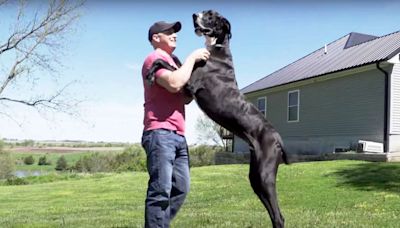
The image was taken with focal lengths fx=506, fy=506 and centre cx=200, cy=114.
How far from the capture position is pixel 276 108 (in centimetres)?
2669

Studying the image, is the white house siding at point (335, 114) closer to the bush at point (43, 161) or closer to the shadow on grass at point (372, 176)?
the shadow on grass at point (372, 176)

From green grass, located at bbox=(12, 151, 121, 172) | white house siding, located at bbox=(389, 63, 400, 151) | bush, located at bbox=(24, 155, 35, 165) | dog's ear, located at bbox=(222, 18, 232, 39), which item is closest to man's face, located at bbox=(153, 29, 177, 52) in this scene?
dog's ear, located at bbox=(222, 18, 232, 39)

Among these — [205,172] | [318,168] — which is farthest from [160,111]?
[205,172]

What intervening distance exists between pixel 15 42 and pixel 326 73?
16782 millimetres

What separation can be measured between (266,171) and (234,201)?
307 inches

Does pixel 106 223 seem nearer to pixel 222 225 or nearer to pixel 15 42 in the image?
pixel 222 225

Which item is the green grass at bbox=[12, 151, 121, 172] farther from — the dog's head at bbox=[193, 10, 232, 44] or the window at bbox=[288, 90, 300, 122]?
the dog's head at bbox=[193, 10, 232, 44]

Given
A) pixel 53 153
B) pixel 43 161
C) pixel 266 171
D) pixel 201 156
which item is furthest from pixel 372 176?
pixel 43 161

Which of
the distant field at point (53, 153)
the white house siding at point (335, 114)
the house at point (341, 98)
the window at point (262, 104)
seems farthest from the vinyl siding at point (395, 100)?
the distant field at point (53, 153)

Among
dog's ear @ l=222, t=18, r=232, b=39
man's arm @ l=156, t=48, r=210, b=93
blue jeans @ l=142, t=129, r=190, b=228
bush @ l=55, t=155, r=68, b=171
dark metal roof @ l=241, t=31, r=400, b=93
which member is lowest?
bush @ l=55, t=155, r=68, b=171

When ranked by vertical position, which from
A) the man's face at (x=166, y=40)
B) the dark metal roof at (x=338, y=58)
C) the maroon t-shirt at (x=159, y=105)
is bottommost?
the maroon t-shirt at (x=159, y=105)

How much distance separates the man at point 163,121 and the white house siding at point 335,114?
15739 mm

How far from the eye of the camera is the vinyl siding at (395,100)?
59.4ft

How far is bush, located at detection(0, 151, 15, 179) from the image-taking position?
34.4m
